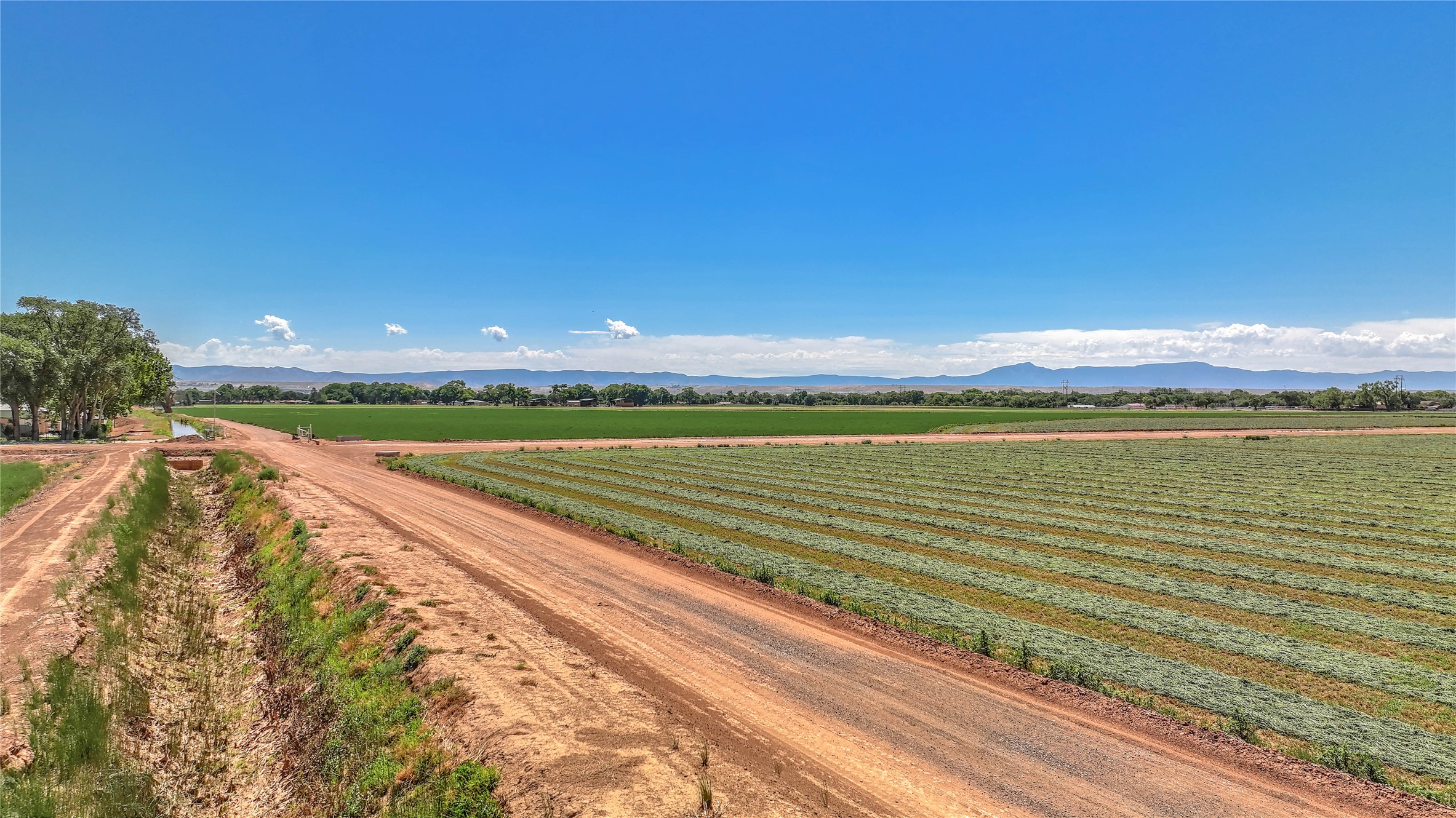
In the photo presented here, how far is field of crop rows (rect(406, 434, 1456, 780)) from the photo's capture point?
10.4m

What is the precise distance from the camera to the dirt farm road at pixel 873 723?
7391mm

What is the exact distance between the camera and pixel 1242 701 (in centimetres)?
966

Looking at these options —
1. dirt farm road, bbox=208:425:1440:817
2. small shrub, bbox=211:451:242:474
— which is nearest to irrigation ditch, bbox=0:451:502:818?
dirt farm road, bbox=208:425:1440:817

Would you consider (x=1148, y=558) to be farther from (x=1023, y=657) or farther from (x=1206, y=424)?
(x=1206, y=424)

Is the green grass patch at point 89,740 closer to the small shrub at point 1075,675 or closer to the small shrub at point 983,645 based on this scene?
the small shrub at point 983,645

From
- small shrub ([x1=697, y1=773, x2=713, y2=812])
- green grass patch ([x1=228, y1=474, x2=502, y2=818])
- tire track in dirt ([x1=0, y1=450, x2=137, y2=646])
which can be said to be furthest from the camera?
tire track in dirt ([x1=0, y1=450, x2=137, y2=646])

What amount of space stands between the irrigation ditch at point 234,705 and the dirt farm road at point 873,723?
2854mm

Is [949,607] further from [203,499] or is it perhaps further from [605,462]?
[203,499]

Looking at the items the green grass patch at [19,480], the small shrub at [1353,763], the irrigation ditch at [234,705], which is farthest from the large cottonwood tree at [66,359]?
the small shrub at [1353,763]

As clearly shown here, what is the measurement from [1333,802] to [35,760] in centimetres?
1685

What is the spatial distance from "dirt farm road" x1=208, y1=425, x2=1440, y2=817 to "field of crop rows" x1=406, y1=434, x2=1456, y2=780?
1428mm

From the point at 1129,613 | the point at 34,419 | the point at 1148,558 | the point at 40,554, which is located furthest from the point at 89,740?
the point at 34,419

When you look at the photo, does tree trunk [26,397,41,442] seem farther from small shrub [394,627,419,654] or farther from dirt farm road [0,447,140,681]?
small shrub [394,627,419,654]

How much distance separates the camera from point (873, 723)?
916 centimetres
